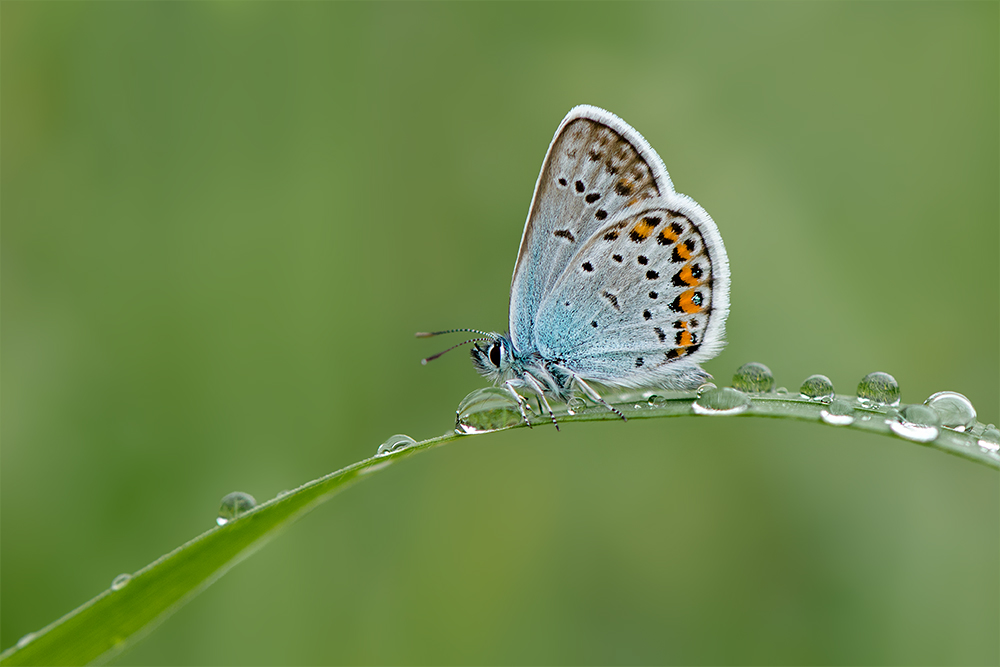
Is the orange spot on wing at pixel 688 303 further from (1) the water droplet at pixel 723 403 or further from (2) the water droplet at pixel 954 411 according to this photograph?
(2) the water droplet at pixel 954 411

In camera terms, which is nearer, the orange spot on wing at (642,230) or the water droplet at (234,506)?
the water droplet at (234,506)

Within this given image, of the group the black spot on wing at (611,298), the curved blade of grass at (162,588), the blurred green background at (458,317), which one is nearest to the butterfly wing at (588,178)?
the black spot on wing at (611,298)

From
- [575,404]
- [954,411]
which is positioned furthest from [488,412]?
[954,411]

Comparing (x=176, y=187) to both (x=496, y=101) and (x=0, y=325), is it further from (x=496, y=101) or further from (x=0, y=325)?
(x=496, y=101)

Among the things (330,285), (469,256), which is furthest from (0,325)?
(469,256)

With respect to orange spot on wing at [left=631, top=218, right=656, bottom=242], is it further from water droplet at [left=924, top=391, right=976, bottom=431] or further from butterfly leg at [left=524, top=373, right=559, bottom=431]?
water droplet at [left=924, top=391, right=976, bottom=431]

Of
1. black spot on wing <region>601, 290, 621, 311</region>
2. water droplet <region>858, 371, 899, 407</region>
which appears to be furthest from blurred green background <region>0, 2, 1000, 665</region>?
water droplet <region>858, 371, 899, 407</region>

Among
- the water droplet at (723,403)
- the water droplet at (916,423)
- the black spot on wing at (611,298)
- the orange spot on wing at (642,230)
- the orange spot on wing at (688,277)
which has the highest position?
the orange spot on wing at (642,230)

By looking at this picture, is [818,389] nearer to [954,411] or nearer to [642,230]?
[954,411]
